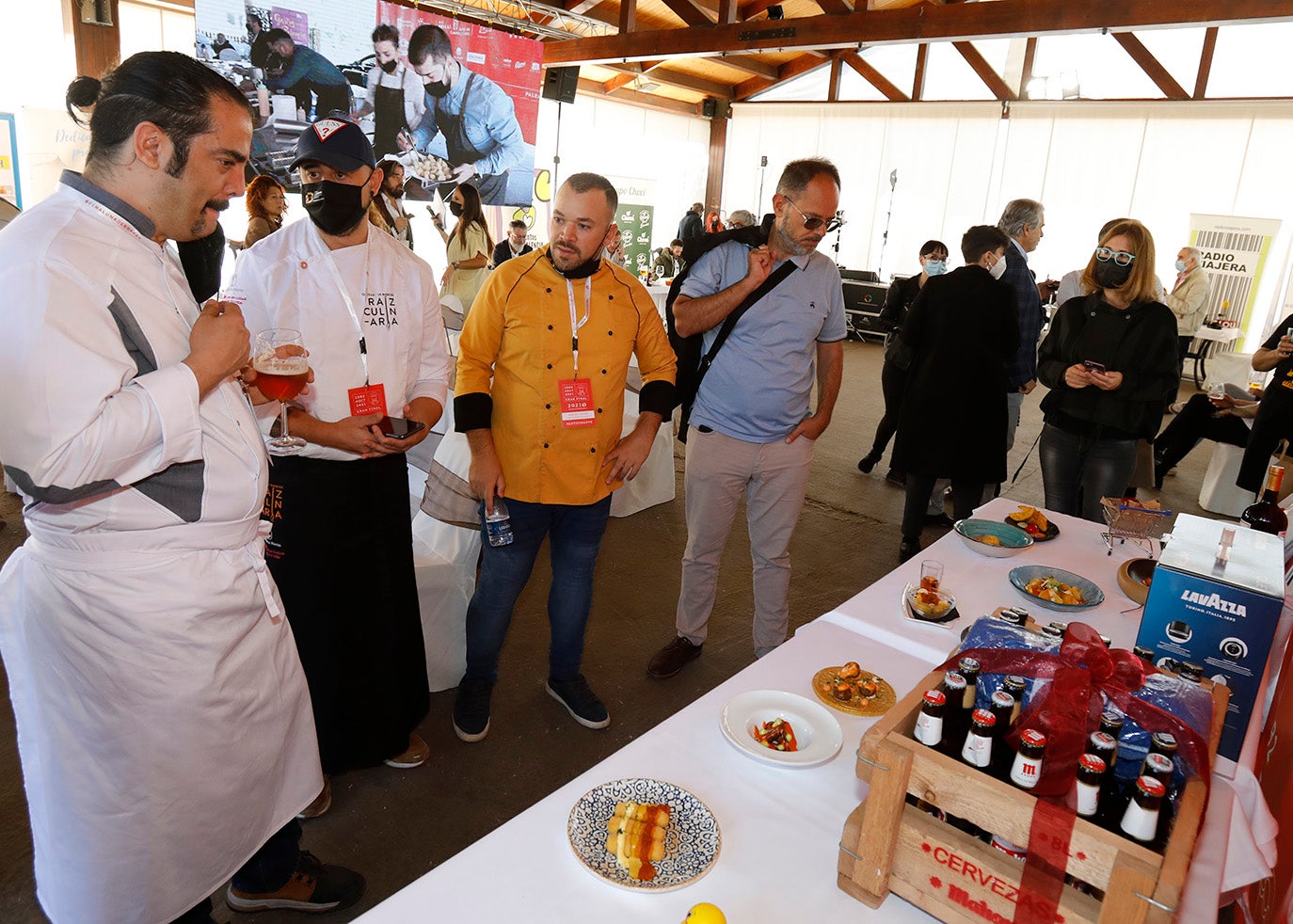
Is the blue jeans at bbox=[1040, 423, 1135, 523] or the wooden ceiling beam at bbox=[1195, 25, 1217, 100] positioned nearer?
the blue jeans at bbox=[1040, 423, 1135, 523]

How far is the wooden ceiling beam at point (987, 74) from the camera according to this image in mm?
11609

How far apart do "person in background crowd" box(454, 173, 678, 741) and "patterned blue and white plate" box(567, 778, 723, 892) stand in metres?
1.18

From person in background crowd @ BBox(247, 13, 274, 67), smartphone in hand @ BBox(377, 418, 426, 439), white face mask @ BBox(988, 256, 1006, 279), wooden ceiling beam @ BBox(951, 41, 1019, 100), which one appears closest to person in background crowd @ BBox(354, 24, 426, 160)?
person in background crowd @ BBox(247, 13, 274, 67)

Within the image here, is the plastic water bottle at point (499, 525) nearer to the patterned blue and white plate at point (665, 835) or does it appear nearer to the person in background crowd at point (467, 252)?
the patterned blue and white plate at point (665, 835)

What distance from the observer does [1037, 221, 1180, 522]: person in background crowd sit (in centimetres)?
276

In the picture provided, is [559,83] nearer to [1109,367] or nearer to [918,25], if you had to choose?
[918,25]

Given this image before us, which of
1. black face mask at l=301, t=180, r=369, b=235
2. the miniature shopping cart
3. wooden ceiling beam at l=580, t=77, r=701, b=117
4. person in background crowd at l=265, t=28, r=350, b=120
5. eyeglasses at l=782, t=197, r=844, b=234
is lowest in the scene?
the miniature shopping cart

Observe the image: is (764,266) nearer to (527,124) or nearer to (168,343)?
(168,343)

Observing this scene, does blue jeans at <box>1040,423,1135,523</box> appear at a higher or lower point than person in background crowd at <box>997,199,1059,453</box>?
lower

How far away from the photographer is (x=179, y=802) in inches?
52.7

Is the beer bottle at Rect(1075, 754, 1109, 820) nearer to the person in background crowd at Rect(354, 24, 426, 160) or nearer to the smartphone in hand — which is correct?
the smartphone in hand

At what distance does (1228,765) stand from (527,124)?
24.1 ft

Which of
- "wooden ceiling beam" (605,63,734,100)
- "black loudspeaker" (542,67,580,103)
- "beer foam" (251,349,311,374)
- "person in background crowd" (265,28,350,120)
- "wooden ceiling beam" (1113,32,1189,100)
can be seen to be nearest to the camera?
"beer foam" (251,349,311,374)

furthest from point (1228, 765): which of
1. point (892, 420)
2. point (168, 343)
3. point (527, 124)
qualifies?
point (527, 124)
